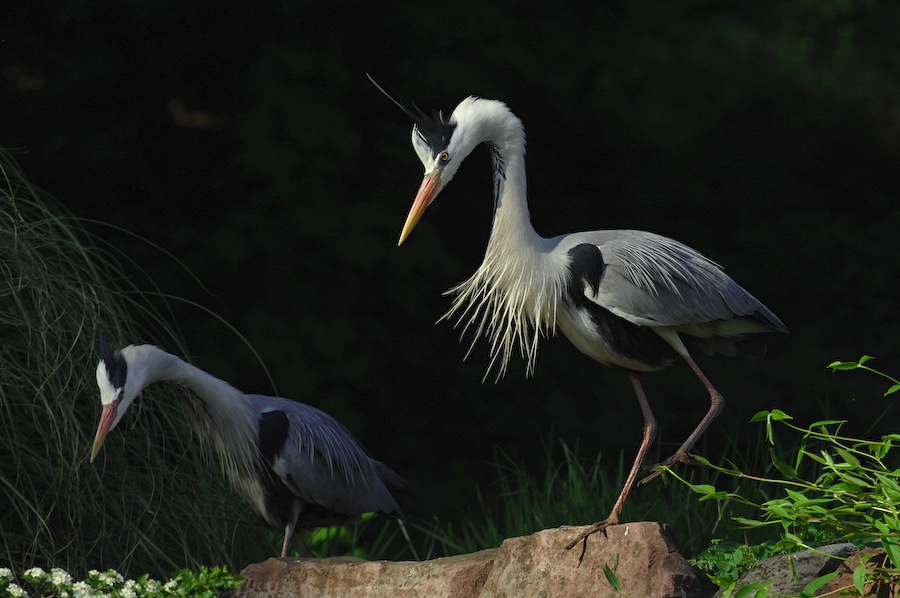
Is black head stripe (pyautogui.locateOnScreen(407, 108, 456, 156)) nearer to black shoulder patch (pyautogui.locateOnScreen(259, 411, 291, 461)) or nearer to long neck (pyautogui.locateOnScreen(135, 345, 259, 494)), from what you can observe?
long neck (pyautogui.locateOnScreen(135, 345, 259, 494))

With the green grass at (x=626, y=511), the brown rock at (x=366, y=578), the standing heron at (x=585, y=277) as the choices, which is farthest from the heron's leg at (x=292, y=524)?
the standing heron at (x=585, y=277)

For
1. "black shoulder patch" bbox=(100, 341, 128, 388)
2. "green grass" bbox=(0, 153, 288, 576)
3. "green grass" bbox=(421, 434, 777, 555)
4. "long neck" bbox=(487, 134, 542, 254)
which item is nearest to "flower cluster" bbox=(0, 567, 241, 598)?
"green grass" bbox=(0, 153, 288, 576)

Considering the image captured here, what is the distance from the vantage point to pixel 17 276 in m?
3.72

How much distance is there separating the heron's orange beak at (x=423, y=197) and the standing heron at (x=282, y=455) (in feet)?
2.76

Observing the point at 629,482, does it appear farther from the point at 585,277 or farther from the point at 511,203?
the point at 511,203

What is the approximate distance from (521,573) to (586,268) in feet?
3.15

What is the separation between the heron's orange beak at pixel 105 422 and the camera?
3.32m

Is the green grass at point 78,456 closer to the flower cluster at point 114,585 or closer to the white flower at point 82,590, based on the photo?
the flower cluster at point 114,585

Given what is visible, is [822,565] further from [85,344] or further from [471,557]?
[85,344]

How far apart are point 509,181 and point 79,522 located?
1570 mm

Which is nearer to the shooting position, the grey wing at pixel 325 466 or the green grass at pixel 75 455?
the green grass at pixel 75 455

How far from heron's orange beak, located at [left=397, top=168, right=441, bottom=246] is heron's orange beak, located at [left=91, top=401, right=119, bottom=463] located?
0.94 metres

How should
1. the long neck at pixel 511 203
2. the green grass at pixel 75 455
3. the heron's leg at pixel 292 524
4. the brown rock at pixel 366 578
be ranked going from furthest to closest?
the heron's leg at pixel 292 524 < the long neck at pixel 511 203 < the green grass at pixel 75 455 < the brown rock at pixel 366 578

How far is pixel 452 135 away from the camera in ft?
11.6
